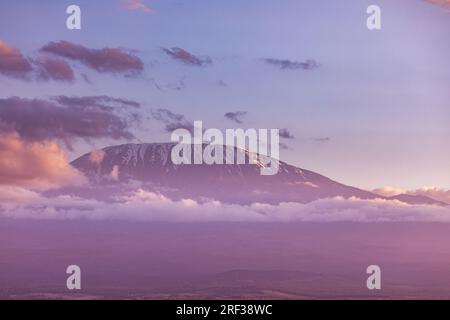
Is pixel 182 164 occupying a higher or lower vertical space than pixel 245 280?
higher
